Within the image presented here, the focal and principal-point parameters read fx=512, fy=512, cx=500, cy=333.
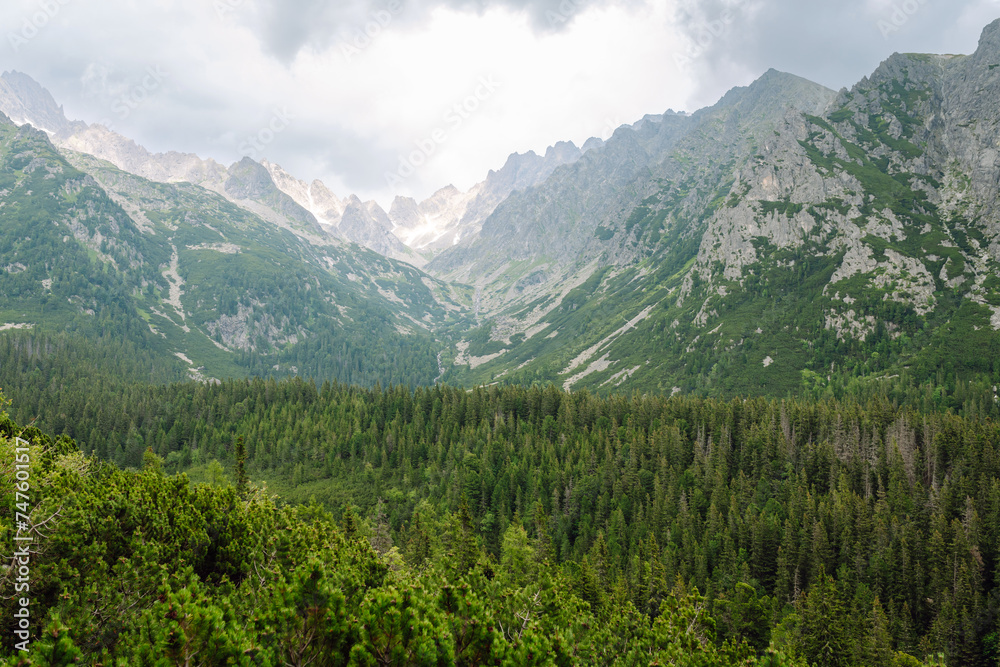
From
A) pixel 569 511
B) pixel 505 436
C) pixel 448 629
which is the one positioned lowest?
pixel 569 511

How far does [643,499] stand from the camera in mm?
118938

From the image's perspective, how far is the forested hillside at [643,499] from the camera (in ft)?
211

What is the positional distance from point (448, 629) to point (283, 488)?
133870 millimetres

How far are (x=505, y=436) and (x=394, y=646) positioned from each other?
5450 inches

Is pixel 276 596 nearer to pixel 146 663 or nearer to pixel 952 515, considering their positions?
pixel 146 663

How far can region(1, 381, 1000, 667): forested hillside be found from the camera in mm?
64375

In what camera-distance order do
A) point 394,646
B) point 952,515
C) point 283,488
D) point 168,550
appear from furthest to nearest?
point 283,488 → point 952,515 → point 168,550 → point 394,646

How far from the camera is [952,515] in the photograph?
93.9 metres

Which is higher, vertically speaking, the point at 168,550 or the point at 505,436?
the point at 168,550

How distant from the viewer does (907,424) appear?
405 ft

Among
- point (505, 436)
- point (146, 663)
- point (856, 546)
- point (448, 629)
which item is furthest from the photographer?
point (505, 436)

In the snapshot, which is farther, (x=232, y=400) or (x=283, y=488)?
(x=232, y=400)

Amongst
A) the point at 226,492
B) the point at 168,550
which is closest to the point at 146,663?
the point at 168,550

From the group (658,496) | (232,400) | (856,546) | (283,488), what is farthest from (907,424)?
(232,400)
